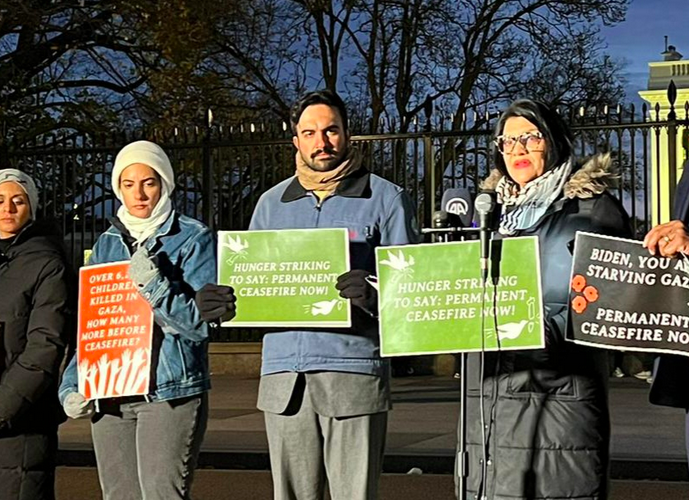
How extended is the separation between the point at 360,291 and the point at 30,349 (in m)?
1.42

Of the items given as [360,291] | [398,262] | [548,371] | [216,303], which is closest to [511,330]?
[548,371]

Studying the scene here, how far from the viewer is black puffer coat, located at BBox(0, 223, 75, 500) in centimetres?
489

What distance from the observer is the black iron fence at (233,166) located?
51.9 feet

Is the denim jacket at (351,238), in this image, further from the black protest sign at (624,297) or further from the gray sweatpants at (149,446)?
the black protest sign at (624,297)

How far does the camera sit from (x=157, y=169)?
4812 millimetres

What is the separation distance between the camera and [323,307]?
452 cm

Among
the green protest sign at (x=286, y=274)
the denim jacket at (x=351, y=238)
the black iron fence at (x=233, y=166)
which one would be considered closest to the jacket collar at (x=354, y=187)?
the denim jacket at (x=351, y=238)

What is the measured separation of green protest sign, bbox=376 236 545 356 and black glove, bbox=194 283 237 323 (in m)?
0.61

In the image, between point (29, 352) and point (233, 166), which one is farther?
point (233, 166)

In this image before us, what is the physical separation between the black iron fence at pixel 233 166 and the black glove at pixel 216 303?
35.5ft

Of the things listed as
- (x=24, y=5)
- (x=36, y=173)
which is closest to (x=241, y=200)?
(x=36, y=173)

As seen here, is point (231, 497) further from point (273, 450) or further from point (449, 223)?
point (449, 223)

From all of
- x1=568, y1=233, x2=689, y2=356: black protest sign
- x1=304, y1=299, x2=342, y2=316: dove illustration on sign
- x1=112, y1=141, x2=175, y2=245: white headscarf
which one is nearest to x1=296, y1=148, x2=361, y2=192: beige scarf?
x1=304, y1=299, x2=342, y2=316: dove illustration on sign

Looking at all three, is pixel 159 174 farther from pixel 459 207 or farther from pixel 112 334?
pixel 459 207
